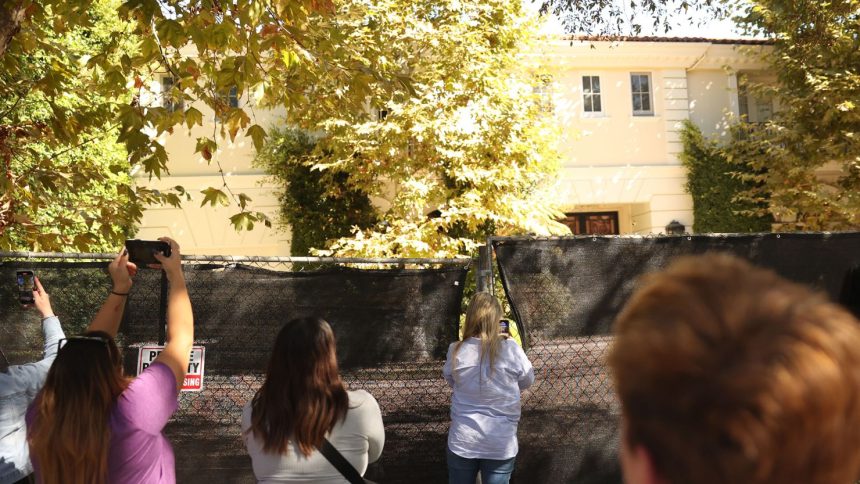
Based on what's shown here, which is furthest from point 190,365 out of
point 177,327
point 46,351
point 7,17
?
point 7,17

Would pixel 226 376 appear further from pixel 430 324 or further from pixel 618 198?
pixel 618 198

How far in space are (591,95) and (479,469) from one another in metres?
16.7

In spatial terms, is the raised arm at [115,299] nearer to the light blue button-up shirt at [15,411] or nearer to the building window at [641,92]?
the light blue button-up shirt at [15,411]

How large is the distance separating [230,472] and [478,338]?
6.50ft

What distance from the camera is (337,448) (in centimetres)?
292

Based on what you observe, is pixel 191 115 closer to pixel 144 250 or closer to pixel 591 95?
pixel 144 250

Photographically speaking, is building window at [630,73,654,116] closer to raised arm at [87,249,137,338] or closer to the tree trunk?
the tree trunk

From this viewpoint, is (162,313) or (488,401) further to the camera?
(162,313)

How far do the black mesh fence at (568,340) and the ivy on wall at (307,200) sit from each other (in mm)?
12764

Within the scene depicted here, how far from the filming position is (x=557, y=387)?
5055 millimetres

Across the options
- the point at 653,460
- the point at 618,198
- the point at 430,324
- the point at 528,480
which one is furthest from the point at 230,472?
the point at 618,198

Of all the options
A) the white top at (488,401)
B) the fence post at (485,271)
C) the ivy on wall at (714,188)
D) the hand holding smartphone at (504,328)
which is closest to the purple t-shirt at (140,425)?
the white top at (488,401)

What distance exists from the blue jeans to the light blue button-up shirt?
100.0 inches

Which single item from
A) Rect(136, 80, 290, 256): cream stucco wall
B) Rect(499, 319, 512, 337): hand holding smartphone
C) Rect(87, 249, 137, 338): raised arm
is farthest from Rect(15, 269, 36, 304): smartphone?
Rect(136, 80, 290, 256): cream stucco wall
